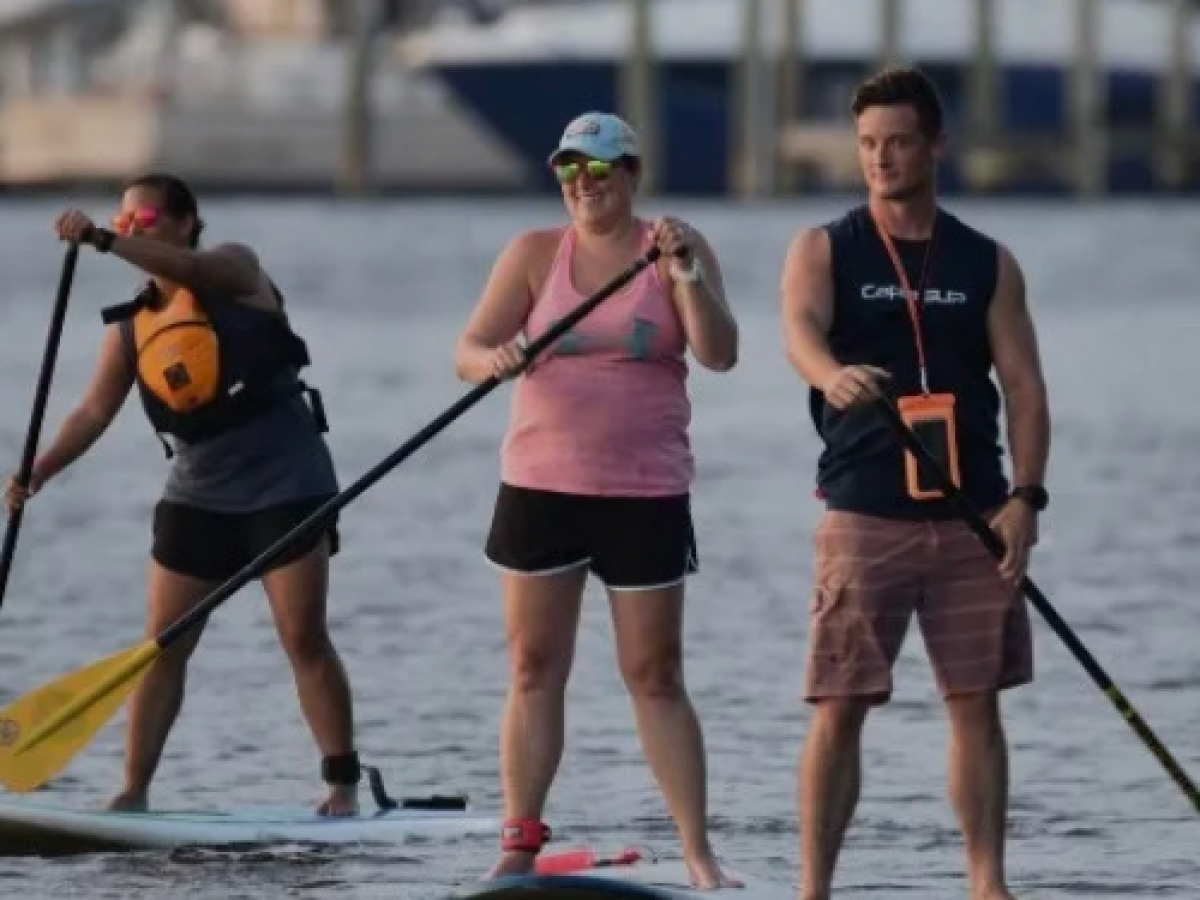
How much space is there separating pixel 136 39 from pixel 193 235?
11846 centimetres

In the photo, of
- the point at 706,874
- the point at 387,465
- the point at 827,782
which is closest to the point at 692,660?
the point at 387,465

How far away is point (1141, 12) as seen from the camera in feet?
361

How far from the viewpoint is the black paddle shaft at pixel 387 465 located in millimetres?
10469

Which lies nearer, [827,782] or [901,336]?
[901,336]

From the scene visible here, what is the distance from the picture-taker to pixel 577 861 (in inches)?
439

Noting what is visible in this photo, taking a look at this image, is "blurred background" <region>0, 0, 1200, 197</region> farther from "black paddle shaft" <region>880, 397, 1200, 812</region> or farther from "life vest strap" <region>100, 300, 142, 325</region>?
"black paddle shaft" <region>880, 397, 1200, 812</region>

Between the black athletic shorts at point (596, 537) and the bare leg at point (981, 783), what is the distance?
69cm

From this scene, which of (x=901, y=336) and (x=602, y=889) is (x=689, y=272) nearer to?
(x=901, y=336)

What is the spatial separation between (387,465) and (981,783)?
1.53m

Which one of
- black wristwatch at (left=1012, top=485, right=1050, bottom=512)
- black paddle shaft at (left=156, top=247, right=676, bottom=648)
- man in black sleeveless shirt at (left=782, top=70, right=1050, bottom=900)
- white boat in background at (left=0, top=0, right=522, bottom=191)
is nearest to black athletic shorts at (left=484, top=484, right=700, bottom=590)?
black paddle shaft at (left=156, top=247, right=676, bottom=648)

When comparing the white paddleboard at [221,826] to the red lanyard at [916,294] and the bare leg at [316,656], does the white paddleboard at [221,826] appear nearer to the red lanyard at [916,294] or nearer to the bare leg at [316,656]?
the bare leg at [316,656]

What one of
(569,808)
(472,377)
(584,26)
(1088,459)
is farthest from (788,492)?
(584,26)

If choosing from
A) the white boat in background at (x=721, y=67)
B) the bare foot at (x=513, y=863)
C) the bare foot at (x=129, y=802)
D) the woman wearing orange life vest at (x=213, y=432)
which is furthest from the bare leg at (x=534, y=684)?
the white boat in background at (x=721, y=67)

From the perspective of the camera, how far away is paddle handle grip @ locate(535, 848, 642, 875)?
1103cm
